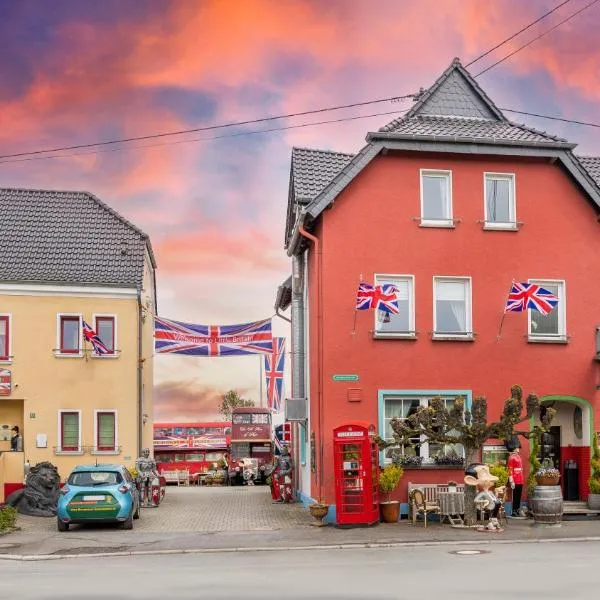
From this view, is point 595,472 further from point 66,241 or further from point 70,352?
point 66,241

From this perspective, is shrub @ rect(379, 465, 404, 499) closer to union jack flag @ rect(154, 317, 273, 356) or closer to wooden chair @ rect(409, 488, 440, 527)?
wooden chair @ rect(409, 488, 440, 527)

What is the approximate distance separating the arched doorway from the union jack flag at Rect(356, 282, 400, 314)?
201 inches

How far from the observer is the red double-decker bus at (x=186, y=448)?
56.4 m

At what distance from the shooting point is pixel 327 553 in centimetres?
1931

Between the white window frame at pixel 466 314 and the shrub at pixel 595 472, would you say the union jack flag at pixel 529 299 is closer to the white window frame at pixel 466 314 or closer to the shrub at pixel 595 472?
the white window frame at pixel 466 314

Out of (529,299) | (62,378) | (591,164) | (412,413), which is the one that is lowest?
(412,413)

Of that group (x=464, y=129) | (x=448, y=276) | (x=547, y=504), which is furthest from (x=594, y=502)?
(x=464, y=129)

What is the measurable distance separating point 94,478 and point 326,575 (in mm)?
10358

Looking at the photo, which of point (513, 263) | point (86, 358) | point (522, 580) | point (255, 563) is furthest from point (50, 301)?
point (522, 580)

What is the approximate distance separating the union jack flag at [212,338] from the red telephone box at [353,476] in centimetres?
1092

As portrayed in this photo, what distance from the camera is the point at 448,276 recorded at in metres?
26.7

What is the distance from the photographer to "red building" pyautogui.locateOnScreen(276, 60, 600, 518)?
25.9m

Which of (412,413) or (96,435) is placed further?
(96,435)

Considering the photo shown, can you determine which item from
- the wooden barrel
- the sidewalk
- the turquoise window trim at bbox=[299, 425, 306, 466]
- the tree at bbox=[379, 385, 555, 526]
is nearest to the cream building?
the turquoise window trim at bbox=[299, 425, 306, 466]
